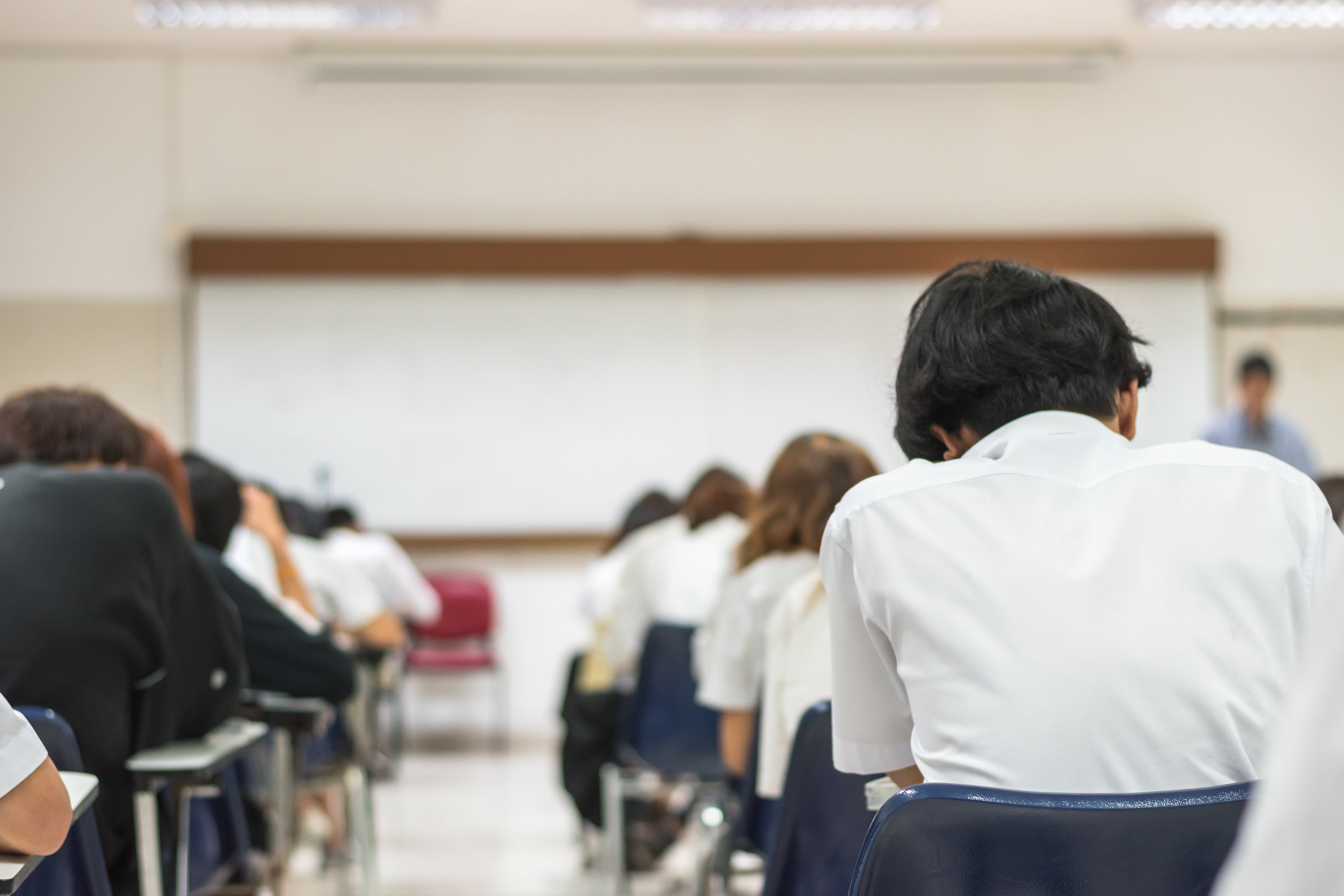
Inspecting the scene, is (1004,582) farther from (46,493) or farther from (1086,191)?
(1086,191)

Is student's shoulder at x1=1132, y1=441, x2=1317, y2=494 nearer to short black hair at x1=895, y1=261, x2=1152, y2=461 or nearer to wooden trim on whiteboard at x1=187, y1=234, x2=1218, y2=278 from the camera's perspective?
short black hair at x1=895, y1=261, x2=1152, y2=461

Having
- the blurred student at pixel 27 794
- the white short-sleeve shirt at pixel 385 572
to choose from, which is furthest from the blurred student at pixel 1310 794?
the white short-sleeve shirt at pixel 385 572

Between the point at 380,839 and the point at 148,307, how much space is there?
3162 mm

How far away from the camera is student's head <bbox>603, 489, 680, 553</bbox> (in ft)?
14.8

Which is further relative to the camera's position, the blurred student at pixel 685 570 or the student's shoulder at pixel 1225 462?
the blurred student at pixel 685 570

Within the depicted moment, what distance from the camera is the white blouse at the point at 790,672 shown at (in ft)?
6.92

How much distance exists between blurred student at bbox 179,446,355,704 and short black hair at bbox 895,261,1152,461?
1.71m

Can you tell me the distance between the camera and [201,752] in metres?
1.93

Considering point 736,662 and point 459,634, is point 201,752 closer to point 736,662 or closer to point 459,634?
point 736,662

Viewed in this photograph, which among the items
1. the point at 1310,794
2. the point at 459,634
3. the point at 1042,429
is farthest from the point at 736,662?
the point at 459,634

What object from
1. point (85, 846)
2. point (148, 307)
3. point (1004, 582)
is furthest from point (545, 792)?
point (1004, 582)

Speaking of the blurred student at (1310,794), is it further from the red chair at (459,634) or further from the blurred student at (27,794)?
the red chair at (459,634)

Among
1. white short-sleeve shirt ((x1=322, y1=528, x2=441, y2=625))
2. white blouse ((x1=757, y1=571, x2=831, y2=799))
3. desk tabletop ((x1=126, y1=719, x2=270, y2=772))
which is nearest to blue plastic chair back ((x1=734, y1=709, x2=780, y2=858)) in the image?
white blouse ((x1=757, y1=571, x2=831, y2=799))

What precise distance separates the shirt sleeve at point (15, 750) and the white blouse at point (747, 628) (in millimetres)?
1536
